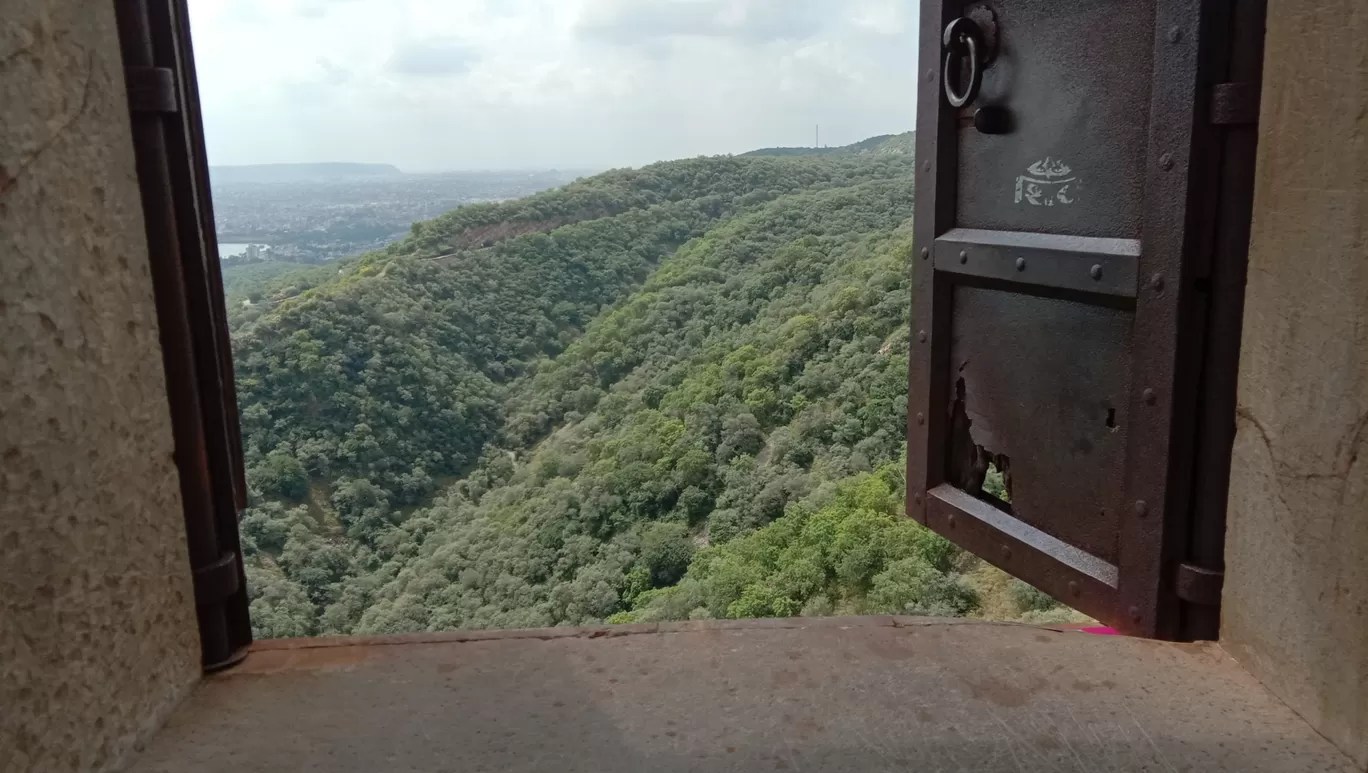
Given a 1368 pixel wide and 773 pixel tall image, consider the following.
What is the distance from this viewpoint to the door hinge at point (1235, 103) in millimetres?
1456

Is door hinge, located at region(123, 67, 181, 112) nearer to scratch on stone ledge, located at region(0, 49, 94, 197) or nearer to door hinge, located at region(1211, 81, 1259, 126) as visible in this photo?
scratch on stone ledge, located at region(0, 49, 94, 197)

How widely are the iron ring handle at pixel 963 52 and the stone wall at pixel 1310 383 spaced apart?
641 millimetres

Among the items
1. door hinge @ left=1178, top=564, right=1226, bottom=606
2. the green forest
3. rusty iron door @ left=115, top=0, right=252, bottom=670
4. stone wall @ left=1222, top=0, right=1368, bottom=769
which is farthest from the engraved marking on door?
the green forest

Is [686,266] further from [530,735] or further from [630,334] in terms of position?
[530,735]

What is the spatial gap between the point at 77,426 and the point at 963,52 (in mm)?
1857

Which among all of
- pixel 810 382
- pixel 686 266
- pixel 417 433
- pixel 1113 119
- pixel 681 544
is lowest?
pixel 681 544

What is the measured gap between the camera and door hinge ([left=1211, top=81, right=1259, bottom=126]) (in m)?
1.46

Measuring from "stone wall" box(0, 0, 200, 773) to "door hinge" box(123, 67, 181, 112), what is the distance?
0.04 m

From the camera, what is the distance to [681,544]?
21.3m

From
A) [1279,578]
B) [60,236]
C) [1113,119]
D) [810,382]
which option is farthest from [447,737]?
[810,382]

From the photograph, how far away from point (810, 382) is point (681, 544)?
5.40m

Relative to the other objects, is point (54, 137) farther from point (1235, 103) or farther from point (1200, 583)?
point (1200, 583)

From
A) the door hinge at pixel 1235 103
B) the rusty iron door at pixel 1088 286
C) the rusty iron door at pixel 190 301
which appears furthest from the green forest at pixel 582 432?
the rusty iron door at pixel 190 301

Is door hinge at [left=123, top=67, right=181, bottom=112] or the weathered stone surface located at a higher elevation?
door hinge at [left=123, top=67, right=181, bottom=112]
